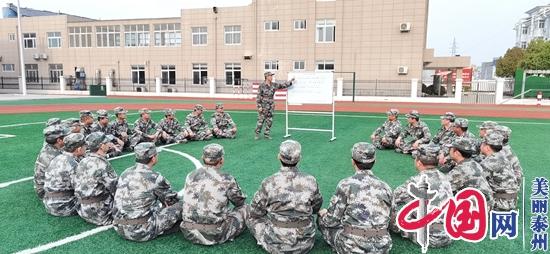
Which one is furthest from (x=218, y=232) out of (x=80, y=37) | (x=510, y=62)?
(x=510, y=62)

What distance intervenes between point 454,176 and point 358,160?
169 cm

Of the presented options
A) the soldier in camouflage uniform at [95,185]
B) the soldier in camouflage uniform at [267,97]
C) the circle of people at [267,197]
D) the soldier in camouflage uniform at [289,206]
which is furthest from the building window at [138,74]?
the soldier in camouflage uniform at [289,206]

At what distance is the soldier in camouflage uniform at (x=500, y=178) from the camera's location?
16.7 ft

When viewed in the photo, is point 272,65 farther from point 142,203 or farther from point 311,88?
point 142,203

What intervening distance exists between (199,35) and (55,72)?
60.9 feet

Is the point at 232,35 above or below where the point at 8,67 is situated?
above

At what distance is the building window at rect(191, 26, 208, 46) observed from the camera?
36188 mm

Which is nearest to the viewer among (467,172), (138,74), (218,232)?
(218,232)

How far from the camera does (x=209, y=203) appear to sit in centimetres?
408

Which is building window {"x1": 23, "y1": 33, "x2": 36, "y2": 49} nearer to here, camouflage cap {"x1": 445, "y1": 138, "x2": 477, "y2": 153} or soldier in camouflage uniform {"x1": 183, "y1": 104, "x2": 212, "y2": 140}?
soldier in camouflage uniform {"x1": 183, "y1": 104, "x2": 212, "y2": 140}

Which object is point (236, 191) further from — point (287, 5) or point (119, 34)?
Answer: point (119, 34)

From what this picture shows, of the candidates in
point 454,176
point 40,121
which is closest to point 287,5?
point 40,121

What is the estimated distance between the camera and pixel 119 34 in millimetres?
39406

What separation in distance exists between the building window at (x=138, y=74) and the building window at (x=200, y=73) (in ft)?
19.6
